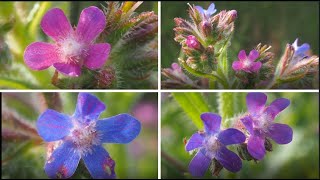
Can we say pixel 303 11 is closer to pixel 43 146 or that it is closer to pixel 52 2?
pixel 52 2

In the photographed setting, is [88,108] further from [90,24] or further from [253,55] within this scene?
[253,55]

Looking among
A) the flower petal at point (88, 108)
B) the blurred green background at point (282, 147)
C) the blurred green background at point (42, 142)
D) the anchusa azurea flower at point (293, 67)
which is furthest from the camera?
the blurred green background at point (282, 147)

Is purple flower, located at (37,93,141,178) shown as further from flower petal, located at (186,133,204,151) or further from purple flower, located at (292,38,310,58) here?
purple flower, located at (292,38,310,58)

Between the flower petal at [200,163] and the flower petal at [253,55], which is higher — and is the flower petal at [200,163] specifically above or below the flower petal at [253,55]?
below

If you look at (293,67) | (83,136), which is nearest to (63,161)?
(83,136)

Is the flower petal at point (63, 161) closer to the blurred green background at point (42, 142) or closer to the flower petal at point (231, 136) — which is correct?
the blurred green background at point (42, 142)

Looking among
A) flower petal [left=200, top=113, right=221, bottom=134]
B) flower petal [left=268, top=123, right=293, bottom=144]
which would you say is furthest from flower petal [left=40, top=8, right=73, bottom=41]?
flower petal [left=268, top=123, right=293, bottom=144]

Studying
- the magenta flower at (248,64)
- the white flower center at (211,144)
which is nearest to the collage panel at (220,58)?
the magenta flower at (248,64)
